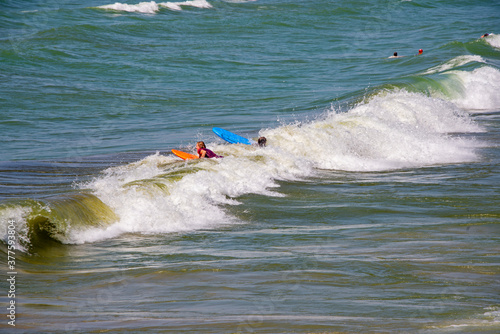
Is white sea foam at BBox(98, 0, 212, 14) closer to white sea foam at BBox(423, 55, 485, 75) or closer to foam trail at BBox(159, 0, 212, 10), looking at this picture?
foam trail at BBox(159, 0, 212, 10)

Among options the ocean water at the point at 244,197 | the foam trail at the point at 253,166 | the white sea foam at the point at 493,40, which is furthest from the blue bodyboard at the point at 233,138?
the white sea foam at the point at 493,40

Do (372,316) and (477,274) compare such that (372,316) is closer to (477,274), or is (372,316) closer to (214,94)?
(477,274)

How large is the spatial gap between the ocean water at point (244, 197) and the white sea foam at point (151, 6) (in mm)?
12759

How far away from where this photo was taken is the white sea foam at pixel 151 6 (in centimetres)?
4327

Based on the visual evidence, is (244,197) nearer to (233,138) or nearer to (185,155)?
(185,155)

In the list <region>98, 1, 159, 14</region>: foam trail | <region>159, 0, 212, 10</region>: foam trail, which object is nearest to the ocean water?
<region>98, 1, 159, 14</region>: foam trail

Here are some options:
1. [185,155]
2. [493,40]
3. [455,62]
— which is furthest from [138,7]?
[185,155]

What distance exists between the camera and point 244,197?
10.6 m

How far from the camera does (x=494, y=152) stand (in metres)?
13.9

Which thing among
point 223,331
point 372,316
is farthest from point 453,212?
point 223,331

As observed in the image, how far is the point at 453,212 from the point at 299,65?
24321mm

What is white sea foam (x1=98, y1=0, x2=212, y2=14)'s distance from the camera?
43266 mm

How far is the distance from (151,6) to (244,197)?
37.2 metres

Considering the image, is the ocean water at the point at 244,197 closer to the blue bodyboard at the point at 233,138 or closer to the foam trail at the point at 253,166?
the foam trail at the point at 253,166
